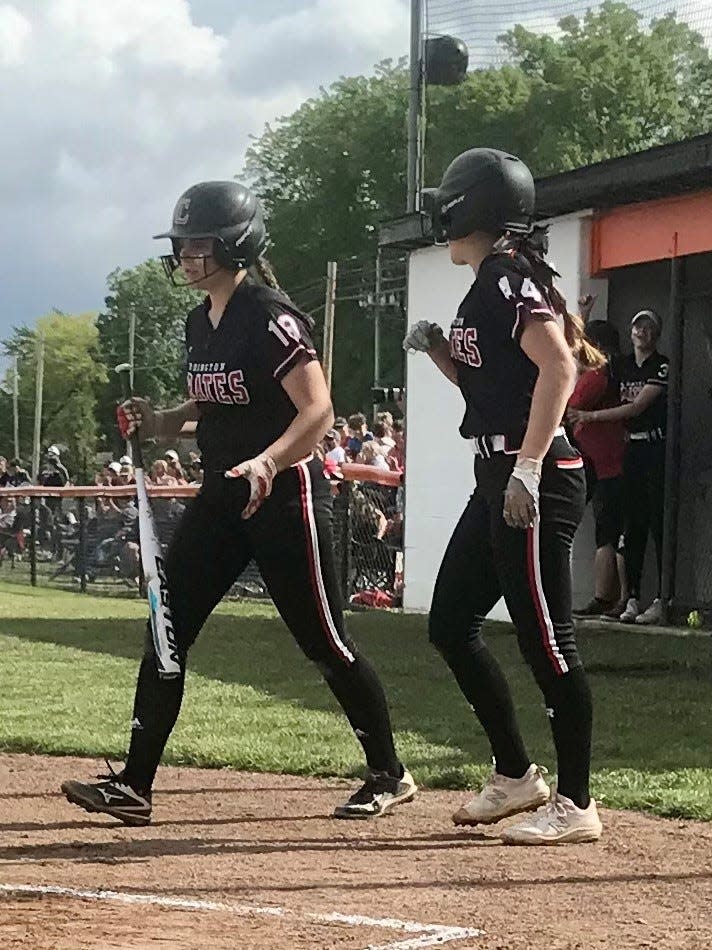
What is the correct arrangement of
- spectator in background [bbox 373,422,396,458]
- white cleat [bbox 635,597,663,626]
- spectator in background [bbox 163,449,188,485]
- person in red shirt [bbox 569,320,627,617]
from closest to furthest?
person in red shirt [bbox 569,320,627,617] → white cleat [bbox 635,597,663,626] → spectator in background [bbox 373,422,396,458] → spectator in background [bbox 163,449,188,485]

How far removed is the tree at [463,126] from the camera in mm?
23086

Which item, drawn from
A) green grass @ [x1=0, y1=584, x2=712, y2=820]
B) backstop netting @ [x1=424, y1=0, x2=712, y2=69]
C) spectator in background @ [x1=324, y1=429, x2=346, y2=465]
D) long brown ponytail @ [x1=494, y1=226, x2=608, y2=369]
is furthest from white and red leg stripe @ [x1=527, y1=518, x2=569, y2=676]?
spectator in background @ [x1=324, y1=429, x2=346, y2=465]

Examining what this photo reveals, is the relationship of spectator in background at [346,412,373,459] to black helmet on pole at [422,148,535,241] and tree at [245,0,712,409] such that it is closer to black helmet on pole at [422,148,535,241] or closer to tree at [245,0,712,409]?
tree at [245,0,712,409]

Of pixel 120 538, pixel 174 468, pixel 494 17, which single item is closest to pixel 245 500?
pixel 494 17

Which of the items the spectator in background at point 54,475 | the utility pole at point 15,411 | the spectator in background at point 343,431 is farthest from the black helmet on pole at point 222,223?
the utility pole at point 15,411

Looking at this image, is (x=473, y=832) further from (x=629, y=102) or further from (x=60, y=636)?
(x=629, y=102)

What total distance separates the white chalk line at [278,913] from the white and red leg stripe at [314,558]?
59.5 inches

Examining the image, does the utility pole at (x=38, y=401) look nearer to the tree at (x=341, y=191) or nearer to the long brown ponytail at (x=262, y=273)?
the tree at (x=341, y=191)

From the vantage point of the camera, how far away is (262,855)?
5.52 m

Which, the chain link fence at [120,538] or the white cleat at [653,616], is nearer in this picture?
the white cleat at [653,616]

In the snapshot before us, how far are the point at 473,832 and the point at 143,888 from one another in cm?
141

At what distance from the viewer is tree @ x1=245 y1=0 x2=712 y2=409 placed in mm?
23086

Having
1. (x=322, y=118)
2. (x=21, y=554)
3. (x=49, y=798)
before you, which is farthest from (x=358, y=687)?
(x=322, y=118)

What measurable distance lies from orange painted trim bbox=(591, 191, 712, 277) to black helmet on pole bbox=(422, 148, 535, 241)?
7.14 m
